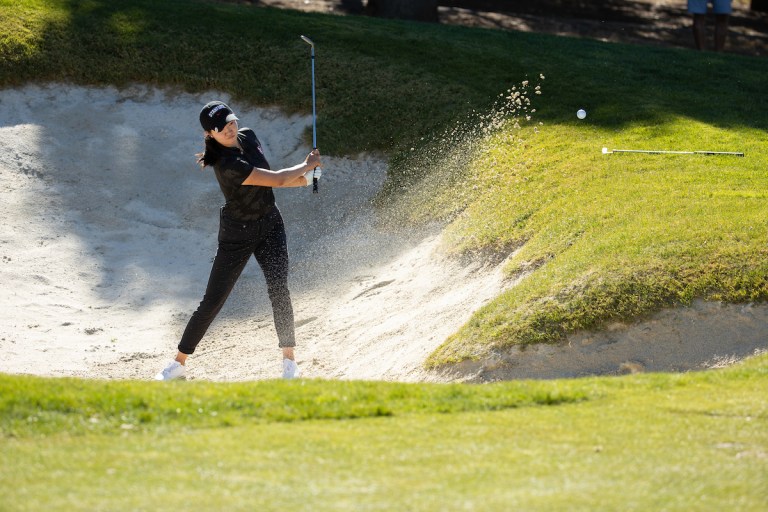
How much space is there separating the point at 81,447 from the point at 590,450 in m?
2.90

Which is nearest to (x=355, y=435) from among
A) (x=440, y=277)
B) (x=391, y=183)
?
(x=440, y=277)

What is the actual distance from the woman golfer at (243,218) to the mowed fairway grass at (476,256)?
1.53 meters

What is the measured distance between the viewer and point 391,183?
14.0m

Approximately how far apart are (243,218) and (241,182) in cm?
41

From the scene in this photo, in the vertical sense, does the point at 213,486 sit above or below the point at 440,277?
above

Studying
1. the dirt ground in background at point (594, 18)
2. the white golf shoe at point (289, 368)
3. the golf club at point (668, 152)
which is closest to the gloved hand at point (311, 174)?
the white golf shoe at point (289, 368)

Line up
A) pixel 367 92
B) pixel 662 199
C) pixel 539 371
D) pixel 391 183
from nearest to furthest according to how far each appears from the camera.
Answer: pixel 539 371 < pixel 662 199 < pixel 391 183 < pixel 367 92

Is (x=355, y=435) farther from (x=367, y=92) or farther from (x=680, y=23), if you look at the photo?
(x=680, y=23)

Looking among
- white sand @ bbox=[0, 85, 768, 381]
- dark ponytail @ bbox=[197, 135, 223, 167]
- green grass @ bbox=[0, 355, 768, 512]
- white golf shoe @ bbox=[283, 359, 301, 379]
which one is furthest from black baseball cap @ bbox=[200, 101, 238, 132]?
white sand @ bbox=[0, 85, 768, 381]

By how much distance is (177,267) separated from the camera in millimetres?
13031

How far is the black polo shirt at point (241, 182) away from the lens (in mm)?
9078

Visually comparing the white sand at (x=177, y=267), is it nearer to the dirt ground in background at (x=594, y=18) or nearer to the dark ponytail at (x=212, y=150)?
the dark ponytail at (x=212, y=150)

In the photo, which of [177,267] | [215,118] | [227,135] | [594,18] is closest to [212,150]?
[227,135]

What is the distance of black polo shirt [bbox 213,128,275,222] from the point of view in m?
9.08
